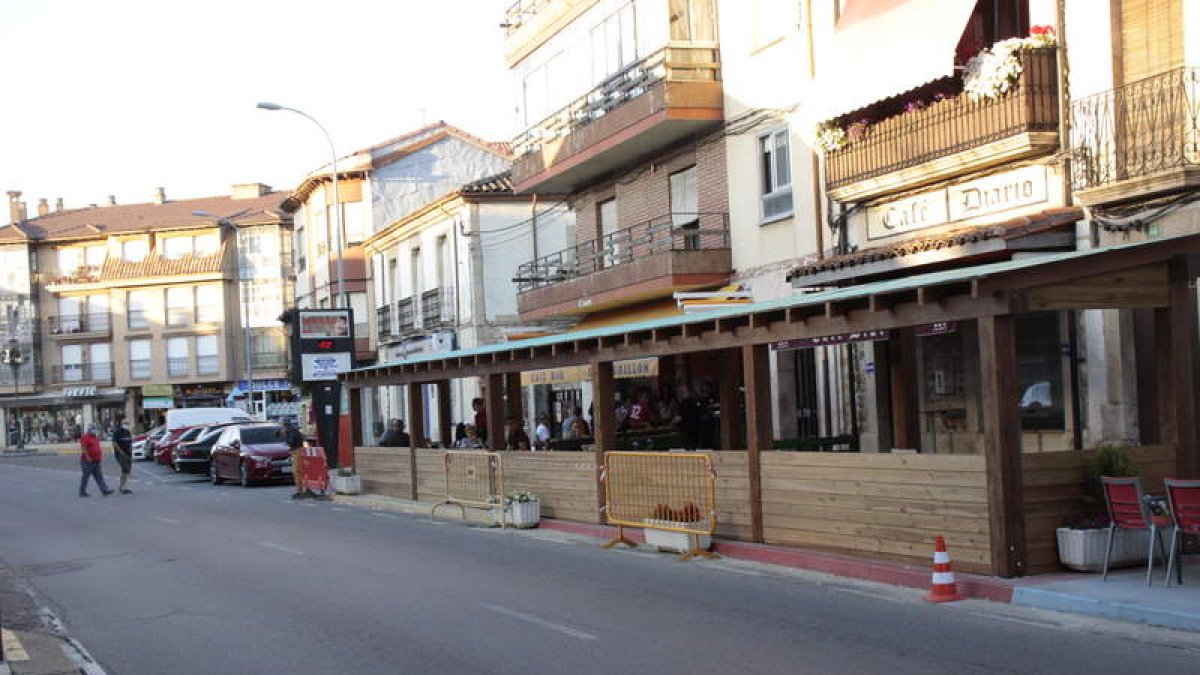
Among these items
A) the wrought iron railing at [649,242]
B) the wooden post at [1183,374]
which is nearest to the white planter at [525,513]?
the wrought iron railing at [649,242]

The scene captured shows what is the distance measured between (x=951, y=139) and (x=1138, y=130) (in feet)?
10.7

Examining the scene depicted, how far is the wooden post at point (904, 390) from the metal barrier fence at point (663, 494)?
4.12 metres

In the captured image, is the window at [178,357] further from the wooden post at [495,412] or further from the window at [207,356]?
the wooden post at [495,412]

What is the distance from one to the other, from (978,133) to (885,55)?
2.09 metres

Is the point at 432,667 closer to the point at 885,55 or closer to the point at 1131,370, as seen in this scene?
the point at 1131,370

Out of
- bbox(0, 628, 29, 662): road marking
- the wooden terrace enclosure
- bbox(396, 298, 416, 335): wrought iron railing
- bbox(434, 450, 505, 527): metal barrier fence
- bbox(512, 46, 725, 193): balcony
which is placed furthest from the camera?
bbox(396, 298, 416, 335): wrought iron railing

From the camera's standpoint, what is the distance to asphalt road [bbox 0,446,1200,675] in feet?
29.5

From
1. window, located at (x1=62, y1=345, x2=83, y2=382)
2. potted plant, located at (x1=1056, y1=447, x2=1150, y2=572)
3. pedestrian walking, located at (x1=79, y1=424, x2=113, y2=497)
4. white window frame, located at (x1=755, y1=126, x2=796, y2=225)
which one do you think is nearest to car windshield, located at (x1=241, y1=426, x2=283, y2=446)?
pedestrian walking, located at (x1=79, y1=424, x2=113, y2=497)

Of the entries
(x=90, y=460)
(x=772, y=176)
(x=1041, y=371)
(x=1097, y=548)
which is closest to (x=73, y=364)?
(x=90, y=460)

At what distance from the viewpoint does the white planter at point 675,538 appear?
15352 millimetres

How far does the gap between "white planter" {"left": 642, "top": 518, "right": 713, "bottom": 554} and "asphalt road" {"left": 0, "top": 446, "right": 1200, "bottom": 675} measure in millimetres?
224

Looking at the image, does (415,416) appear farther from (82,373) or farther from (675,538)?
(82,373)

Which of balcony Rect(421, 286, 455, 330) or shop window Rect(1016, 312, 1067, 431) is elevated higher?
balcony Rect(421, 286, 455, 330)

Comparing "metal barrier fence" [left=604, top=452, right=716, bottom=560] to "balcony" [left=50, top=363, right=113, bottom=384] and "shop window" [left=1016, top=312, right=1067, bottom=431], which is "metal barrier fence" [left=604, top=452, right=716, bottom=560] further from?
"balcony" [left=50, top=363, right=113, bottom=384]
